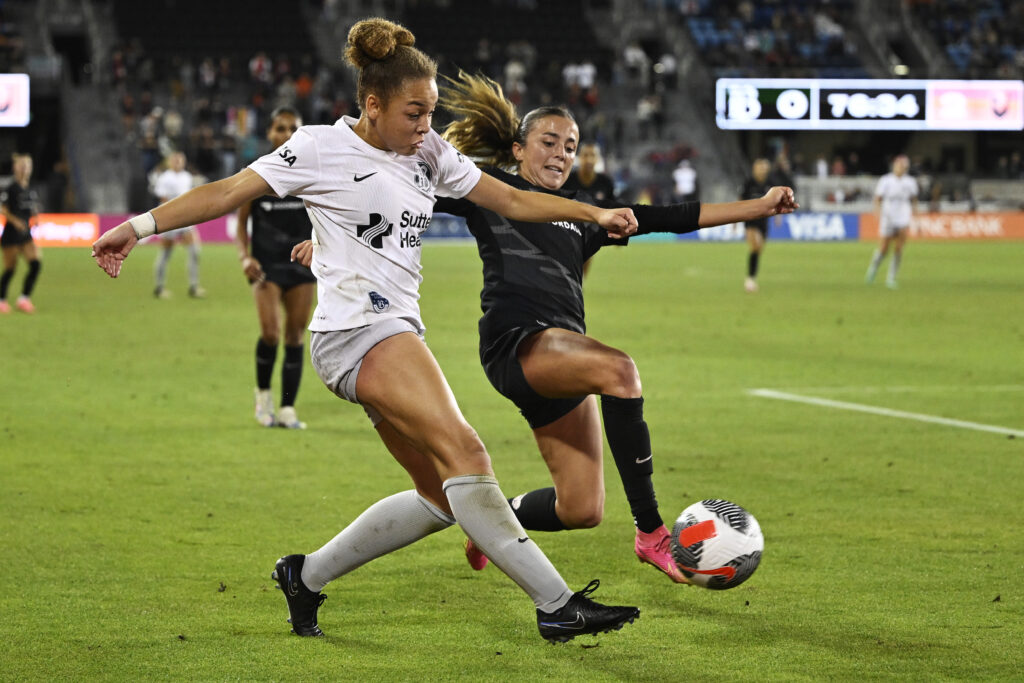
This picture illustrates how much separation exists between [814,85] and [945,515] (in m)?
36.2

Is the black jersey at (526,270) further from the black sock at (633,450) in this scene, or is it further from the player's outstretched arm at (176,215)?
the player's outstretched arm at (176,215)

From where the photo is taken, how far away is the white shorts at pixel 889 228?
25.2 metres

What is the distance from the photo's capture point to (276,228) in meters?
10.5

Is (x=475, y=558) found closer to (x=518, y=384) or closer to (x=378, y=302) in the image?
(x=518, y=384)

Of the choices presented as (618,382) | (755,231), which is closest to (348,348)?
(618,382)

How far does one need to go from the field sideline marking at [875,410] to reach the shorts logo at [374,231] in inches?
261

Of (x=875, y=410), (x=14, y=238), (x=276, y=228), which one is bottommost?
(x=875, y=410)

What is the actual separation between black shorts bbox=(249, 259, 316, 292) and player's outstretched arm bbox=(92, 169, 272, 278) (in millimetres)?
5493

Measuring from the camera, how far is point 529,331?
5.97m

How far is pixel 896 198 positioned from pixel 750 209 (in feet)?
67.1

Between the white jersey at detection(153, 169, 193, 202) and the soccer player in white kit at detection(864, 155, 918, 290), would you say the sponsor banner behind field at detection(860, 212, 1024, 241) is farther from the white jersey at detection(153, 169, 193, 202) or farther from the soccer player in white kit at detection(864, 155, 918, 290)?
the white jersey at detection(153, 169, 193, 202)

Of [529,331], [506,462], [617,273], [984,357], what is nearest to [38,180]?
[617,273]

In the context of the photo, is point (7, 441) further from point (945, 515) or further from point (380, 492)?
point (945, 515)

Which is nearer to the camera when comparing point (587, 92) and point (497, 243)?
point (497, 243)
